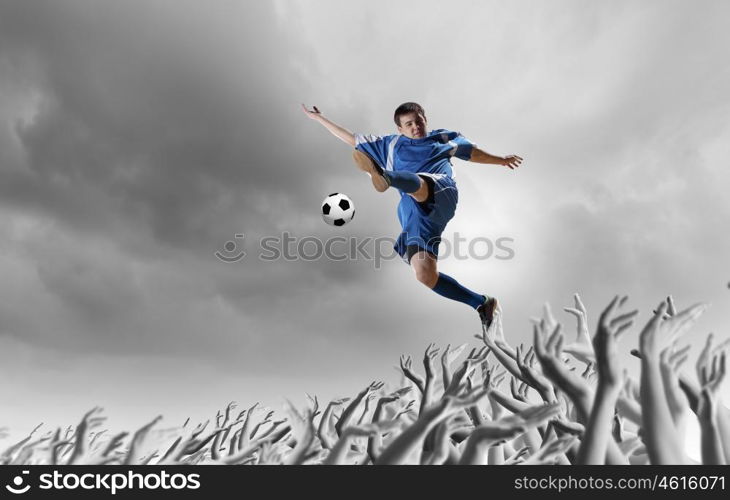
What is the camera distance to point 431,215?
8.31 metres

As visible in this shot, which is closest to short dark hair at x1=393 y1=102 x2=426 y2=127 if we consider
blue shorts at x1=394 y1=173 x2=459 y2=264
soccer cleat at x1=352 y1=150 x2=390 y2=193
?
blue shorts at x1=394 y1=173 x2=459 y2=264

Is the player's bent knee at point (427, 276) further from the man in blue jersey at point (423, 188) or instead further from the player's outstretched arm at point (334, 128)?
the player's outstretched arm at point (334, 128)

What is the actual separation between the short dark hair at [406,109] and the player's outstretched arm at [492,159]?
1.44m

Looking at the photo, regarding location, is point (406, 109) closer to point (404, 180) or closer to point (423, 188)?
point (423, 188)

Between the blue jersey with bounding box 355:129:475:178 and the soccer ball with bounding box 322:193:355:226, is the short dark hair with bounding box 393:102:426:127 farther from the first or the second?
the soccer ball with bounding box 322:193:355:226

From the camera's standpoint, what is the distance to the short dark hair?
8711mm

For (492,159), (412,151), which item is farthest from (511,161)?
(412,151)

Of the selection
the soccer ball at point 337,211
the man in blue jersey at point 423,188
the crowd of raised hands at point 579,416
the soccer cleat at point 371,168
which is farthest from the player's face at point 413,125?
the crowd of raised hands at point 579,416

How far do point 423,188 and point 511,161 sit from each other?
265cm

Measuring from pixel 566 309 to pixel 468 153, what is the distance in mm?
3701

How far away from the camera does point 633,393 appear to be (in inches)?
211

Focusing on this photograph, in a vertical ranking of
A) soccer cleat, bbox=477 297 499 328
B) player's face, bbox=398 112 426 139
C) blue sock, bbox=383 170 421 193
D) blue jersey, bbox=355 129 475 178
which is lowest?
soccer cleat, bbox=477 297 499 328
